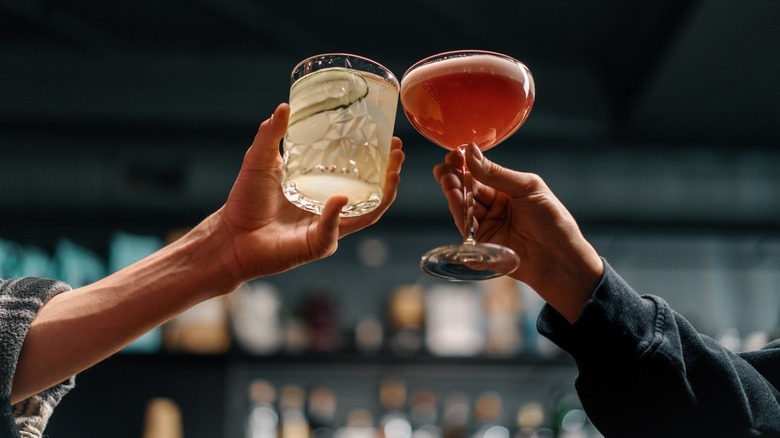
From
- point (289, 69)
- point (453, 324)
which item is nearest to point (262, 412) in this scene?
point (453, 324)

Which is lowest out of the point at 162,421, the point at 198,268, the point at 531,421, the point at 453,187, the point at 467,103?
the point at 531,421

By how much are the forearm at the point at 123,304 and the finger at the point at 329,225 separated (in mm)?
170

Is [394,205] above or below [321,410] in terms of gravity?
above

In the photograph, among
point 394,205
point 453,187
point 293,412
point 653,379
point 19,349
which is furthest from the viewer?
point 394,205

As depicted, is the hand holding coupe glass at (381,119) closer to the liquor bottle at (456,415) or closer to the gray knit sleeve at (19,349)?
the gray knit sleeve at (19,349)

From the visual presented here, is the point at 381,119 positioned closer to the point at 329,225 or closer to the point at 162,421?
the point at 329,225

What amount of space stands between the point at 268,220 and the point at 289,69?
2.62m

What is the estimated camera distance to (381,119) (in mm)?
1105


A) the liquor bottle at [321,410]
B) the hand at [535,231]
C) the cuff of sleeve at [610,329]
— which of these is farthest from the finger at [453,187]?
the liquor bottle at [321,410]

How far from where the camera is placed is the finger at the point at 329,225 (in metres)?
1.04

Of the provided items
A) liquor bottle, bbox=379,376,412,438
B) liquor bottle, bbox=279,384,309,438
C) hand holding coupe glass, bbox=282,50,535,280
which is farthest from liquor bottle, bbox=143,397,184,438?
hand holding coupe glass, bbox=282,50,535,280

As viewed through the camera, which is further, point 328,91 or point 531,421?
point 531,421

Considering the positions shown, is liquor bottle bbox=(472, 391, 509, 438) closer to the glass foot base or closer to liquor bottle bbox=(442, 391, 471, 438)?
liquor bottle bbox=(442, 391, 471, 438)

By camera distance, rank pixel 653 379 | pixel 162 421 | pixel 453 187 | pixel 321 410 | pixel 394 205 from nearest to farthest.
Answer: pixel 653 379 → pixel 453 187 → pixel 162 421 → pixel 321 410 → pixel 394 205
